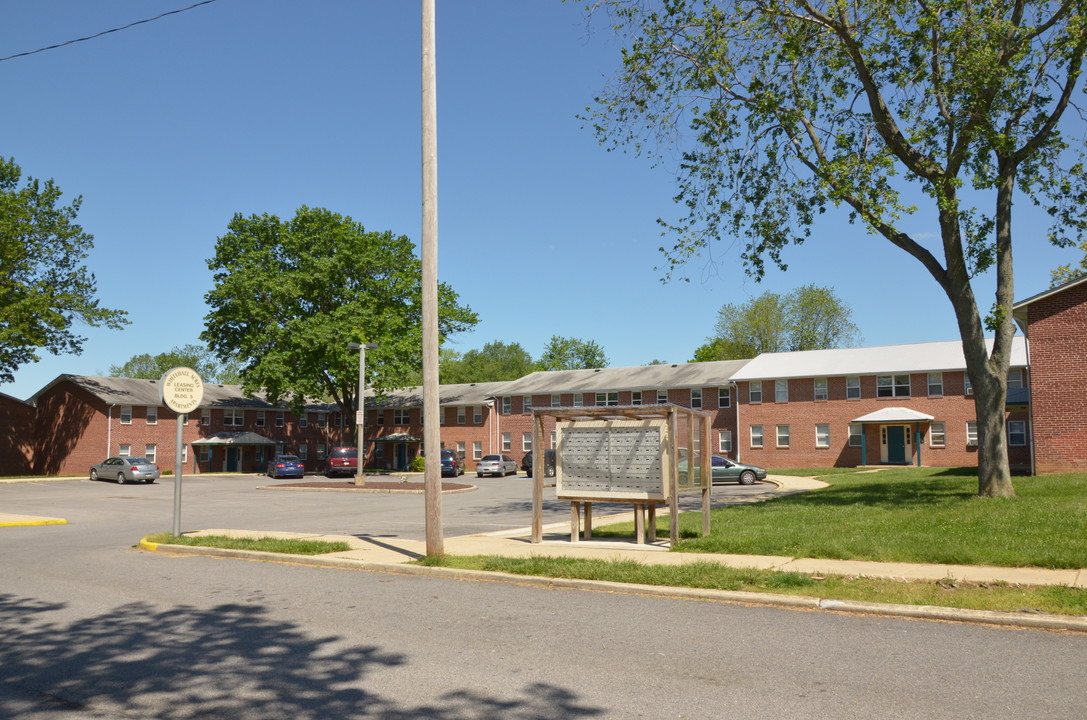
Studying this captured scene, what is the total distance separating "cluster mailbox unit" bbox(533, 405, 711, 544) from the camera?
12.8 meters

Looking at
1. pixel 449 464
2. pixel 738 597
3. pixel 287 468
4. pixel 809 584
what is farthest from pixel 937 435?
pixel 738 597

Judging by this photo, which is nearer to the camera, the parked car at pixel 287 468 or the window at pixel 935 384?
the window at pixel 935 384

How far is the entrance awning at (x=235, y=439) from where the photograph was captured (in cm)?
6303

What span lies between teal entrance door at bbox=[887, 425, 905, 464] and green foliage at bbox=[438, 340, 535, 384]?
70482 mm

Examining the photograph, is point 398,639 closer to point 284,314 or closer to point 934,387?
point 934,387

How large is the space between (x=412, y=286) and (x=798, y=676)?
175 ft

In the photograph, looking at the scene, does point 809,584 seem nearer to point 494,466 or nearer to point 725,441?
point 494,466

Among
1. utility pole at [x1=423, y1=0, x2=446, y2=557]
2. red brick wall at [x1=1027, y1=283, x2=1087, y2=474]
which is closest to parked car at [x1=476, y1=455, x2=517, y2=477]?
red brick wall at [x1=1027, y1=283, x2=1087, y2=474]

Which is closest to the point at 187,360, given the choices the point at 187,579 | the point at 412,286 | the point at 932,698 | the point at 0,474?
the point at 0,474

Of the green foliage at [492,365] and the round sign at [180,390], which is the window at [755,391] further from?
the green foliage at [492,365]

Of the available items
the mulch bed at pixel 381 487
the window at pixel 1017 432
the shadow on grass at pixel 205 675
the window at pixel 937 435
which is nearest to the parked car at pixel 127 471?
the mulch bed at pixel 381 487

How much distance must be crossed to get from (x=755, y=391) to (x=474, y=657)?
48.2 m

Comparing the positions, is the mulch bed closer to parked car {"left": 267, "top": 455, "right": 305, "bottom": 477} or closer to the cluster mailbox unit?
parked car {"left": 267, "top": 455, "right": 305, "bottom": 477}

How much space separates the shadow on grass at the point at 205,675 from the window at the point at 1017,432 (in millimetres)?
43991
